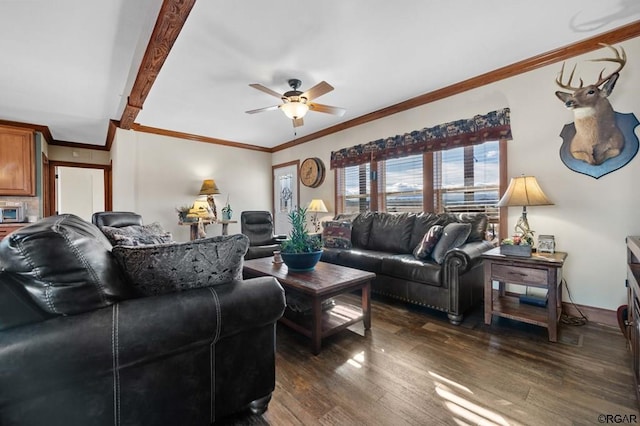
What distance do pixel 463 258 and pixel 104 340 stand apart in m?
2.49

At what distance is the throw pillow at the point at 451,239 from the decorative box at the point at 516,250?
1.22ft

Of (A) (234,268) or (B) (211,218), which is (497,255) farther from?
(B) (211,218)

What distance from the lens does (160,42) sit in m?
2.28

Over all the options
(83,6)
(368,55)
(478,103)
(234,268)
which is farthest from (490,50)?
(83,6)

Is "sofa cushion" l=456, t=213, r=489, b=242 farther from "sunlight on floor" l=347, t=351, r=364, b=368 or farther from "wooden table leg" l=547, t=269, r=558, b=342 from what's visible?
"sunlight on floor" l=347, t=351, r=364, b=368

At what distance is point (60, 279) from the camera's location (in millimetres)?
958

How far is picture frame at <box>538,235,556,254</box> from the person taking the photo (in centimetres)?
244

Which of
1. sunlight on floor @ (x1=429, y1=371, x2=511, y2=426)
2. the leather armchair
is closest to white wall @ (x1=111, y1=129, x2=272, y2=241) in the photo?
the leather armchair

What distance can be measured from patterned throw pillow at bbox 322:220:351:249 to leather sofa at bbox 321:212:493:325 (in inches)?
4.9

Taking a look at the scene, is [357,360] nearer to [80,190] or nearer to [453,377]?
[453,377]

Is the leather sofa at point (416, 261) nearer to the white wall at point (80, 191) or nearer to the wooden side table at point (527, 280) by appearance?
the wooden side table at point (527, 280)

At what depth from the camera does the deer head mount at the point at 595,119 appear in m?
2.38

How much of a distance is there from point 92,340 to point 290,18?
2360 mm

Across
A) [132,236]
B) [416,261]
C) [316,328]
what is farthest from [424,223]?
[132,236]
